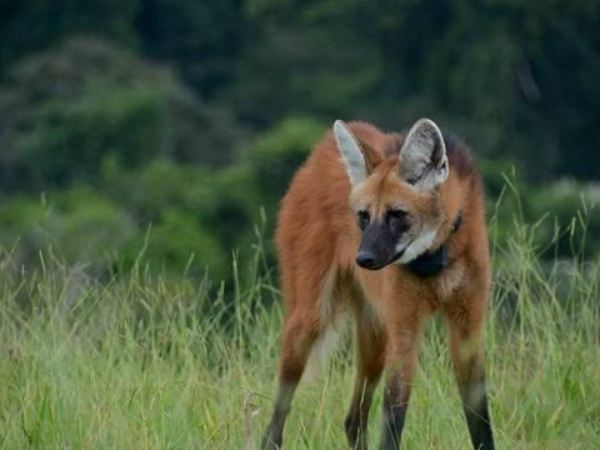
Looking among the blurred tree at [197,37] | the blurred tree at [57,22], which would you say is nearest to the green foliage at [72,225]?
the blurred tree at [57,22]

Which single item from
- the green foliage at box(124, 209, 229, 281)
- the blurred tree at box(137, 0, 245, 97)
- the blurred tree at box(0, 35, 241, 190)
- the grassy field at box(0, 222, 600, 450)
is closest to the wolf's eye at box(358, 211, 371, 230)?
the grassy field at box(0, 222, 600, 450)

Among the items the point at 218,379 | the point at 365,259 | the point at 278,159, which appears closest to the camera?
the point at 365,259

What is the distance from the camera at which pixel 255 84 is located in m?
36.1

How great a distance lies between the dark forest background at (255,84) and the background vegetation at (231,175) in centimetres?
5

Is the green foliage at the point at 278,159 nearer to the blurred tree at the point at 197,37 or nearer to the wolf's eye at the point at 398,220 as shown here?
the wolf's eye at the point at 398,220

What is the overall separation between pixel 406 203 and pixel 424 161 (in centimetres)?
13

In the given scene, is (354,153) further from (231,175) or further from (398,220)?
(231,175)

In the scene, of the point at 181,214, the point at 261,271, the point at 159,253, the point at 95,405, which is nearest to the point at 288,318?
the point at 95,405

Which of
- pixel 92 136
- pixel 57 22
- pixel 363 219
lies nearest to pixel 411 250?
pixel 363 219

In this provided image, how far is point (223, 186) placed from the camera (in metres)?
19.4

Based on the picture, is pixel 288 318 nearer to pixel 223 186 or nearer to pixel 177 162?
pixel 223 186

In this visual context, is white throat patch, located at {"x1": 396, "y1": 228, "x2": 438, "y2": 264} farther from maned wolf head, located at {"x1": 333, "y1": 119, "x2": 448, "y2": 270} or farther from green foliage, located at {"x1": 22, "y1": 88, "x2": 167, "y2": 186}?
green foliage, located at {"x1": 22, "y1": 88, "x2": 167, "y2": 186}

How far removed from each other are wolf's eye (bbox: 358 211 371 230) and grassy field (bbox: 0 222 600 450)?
1.74 feet

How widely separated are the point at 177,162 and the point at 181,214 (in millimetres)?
11715
